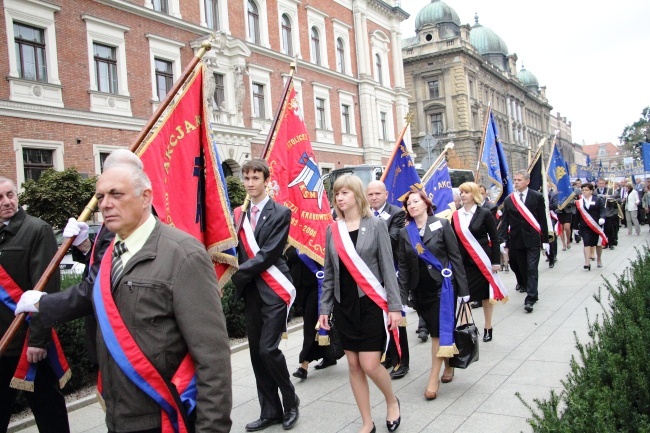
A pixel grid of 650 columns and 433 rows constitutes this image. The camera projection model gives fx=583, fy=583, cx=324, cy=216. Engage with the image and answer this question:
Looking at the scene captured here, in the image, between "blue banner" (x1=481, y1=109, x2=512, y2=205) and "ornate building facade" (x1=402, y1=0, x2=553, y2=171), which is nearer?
"blue banner" (x1=481, y1=109, x2=512, y2=205)

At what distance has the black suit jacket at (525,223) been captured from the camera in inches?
357

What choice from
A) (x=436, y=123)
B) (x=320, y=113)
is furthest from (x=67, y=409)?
(x=436, y=123)

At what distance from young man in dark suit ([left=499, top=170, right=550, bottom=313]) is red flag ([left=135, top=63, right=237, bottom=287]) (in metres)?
5.76

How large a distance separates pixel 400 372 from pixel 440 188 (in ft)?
13.9

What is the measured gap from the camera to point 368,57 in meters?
38.5

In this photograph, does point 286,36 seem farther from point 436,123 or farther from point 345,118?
point 436,123

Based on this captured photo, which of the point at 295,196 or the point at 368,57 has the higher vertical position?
the point at 368,57

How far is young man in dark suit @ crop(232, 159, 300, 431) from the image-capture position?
187 inches

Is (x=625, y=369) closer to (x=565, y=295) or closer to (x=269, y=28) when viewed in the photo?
(x=565, y=295)

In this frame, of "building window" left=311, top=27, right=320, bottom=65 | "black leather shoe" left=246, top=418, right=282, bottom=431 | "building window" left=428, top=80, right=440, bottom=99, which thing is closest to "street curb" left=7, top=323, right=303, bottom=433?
"black leather shoe" left=246, top=418, right=282, bottom=431

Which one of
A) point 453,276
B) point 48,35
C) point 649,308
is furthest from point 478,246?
point 48,35

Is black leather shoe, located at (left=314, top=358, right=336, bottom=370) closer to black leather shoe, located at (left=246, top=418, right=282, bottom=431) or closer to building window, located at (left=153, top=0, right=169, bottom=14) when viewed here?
black leather shoe, located at (left=246, top=418, right=282, bottom=431)

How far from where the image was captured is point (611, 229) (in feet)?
55.6

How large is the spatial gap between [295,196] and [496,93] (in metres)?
76.2
